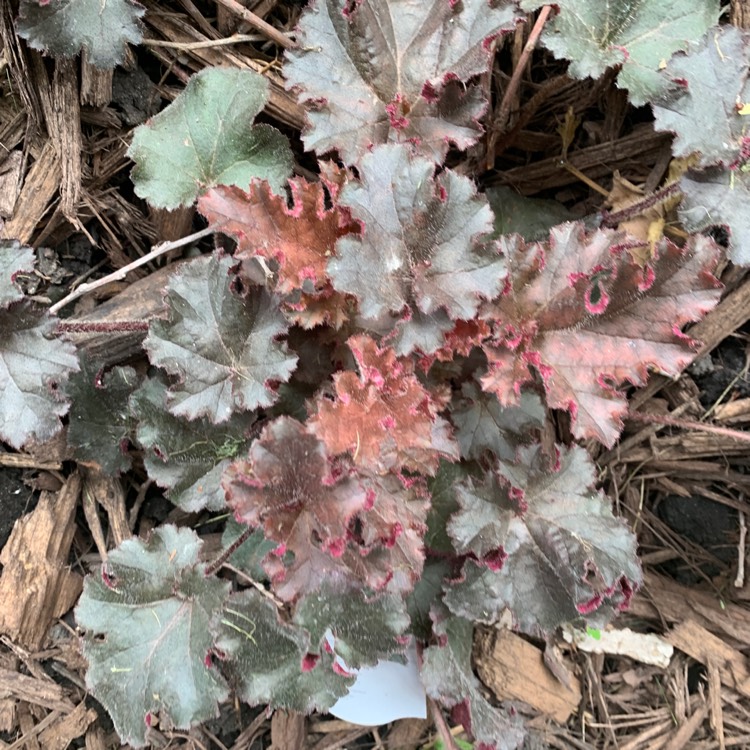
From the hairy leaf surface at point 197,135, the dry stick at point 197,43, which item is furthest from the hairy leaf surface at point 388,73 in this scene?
the dry stick at point 197,43

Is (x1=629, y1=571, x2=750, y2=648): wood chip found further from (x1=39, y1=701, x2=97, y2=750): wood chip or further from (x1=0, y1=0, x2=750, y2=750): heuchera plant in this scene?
(x1=39, y1=701, x2=97, y2=750): wood chip

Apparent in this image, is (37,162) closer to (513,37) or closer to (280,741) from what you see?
(513,37)

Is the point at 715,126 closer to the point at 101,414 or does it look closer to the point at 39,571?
the point at 101,414

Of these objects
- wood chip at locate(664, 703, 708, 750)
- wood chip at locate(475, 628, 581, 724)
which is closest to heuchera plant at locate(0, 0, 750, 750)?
wood chip at locate(475, 628, 581, 724)

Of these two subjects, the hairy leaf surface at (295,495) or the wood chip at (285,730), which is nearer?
the hairy leaf surface at (295,495)

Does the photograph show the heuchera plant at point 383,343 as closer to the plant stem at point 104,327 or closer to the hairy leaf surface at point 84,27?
the hairy leaf surface at point 84,27

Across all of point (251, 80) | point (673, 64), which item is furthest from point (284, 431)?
point (673, 64)

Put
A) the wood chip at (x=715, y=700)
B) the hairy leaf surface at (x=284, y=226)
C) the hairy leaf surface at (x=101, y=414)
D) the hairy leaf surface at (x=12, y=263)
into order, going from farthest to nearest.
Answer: the wood chip at (x=715, y=700)
the hairy leaf surface at (x=101, y=414)
the hairy leaf surface at (x=12, y=263)
the hairy leaf surface at (x=284, y=226)
